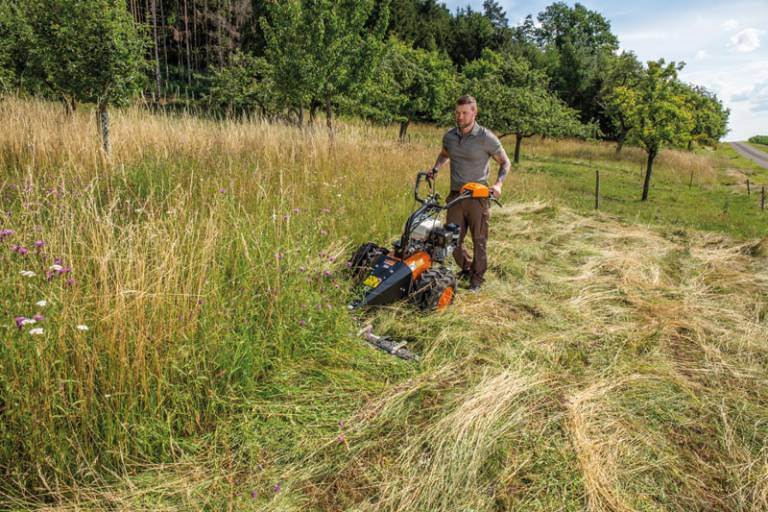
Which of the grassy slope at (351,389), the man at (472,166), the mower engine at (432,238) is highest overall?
the man at (472,166)

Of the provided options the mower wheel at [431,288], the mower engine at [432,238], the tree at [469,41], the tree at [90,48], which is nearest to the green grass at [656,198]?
the mower engine at [432,238]

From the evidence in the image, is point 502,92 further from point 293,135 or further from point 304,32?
point 293,135

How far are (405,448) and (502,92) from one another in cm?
2141

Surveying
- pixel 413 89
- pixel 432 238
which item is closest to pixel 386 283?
pixel 432 238

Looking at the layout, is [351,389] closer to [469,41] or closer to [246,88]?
[246,88]

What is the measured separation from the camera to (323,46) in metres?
9.83

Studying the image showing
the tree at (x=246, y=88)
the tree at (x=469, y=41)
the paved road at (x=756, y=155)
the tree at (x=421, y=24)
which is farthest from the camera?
the tree at (x=469, y=41)

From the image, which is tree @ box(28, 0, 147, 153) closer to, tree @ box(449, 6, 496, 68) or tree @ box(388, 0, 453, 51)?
tree @ box(388, 0, 453, 51)

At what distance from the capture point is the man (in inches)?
173

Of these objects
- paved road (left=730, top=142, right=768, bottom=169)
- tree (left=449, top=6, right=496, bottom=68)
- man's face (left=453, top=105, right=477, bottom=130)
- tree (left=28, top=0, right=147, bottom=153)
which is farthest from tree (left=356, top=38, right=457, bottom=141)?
paved road (left=730, top=142, right=768, bottom=169)

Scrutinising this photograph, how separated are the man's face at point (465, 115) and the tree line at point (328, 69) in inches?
170

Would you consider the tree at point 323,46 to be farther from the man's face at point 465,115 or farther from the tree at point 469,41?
the tree at point 469,41

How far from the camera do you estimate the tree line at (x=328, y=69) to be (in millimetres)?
5895

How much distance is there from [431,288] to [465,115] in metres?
1.63
